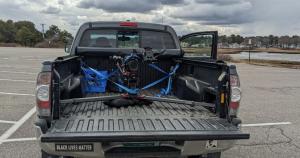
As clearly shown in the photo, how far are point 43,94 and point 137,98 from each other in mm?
1205

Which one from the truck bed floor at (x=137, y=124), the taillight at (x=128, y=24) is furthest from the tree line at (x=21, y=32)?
the truck bed floor at (x=137, y=124)

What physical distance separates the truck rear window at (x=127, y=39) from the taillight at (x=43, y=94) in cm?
251

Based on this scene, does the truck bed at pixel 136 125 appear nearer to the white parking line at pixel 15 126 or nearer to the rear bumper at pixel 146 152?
the rear bumper at pixel 146 152

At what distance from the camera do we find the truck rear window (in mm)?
6035

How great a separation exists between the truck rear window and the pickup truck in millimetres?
17

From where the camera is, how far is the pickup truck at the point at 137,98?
11.0ft

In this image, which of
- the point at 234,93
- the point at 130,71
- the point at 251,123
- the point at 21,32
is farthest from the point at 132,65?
the point at 21,32

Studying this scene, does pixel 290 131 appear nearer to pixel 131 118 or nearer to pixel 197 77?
pixel 197 77

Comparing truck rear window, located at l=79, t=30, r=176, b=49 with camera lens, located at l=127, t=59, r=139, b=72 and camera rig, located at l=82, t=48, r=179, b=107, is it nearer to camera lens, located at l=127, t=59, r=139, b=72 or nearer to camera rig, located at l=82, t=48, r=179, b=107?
A: camera rig, located at l=82, t=48, r=179, b=107

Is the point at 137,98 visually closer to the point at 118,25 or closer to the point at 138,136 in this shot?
the point at 138,136

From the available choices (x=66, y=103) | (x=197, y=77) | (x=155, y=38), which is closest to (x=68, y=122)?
(x=66, y=103)

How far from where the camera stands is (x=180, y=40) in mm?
6543

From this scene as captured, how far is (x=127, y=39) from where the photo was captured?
20.3ft

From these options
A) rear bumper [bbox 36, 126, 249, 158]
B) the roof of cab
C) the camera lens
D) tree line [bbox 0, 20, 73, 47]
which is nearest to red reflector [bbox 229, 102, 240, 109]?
rear bumper [bbox 36, 126, 249, 158]
